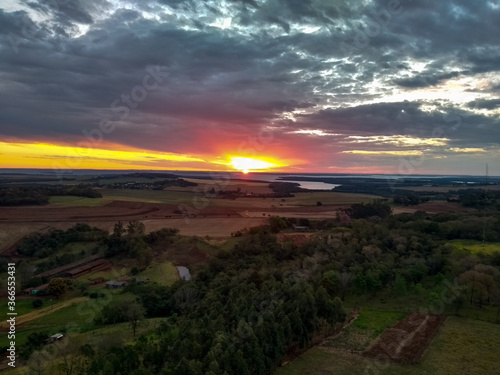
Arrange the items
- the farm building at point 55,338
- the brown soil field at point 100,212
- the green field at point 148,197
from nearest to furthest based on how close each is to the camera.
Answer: the farm building at point 55,338
the brown soil field at point 100,212
the green field at point 148,197

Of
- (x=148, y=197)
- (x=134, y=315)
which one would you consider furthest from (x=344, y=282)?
(x=148, y=197)

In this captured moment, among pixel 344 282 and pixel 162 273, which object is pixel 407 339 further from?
pixel 162 273

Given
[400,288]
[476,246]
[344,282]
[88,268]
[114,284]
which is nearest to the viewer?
[400,288]

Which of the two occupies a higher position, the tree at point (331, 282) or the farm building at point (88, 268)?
the tree at point (331, 282)

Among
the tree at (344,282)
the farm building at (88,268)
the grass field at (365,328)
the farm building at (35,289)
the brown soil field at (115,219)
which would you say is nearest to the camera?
the grass field at (365,328)

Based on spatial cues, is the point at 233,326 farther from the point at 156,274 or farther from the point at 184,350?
the point at 156,274

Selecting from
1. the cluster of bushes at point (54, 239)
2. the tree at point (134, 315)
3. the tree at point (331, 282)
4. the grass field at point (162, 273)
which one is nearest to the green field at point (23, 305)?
the grass field at point (162, 273)

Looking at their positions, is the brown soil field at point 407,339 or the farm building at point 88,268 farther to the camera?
the farm building at point 88,268

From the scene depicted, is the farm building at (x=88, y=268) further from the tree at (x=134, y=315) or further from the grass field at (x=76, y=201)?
the grass field at (x=76, y=201)
